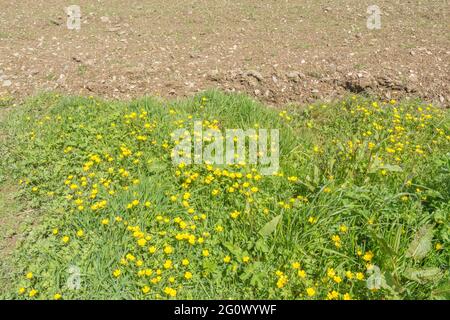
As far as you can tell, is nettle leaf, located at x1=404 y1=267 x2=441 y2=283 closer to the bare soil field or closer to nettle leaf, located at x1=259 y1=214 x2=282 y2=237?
nettle leaf, located at x1=259 y1=214 x2=282 y2=237

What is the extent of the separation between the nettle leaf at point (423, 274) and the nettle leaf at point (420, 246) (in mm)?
163

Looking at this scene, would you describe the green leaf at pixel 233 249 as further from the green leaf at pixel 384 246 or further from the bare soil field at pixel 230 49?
the bare soil field at pixel 230 49

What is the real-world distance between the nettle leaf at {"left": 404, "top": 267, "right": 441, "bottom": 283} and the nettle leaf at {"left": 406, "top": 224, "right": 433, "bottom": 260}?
0.16 m

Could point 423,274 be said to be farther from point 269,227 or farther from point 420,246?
point 269,227

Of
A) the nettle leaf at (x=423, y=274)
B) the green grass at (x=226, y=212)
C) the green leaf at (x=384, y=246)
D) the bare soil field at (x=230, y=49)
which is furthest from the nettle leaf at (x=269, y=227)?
the bare soil field at (x=230, y=49)

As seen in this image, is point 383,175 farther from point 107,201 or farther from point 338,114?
point 107,201

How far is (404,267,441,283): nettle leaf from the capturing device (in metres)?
2.72

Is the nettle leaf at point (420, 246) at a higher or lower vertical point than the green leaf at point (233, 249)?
higher

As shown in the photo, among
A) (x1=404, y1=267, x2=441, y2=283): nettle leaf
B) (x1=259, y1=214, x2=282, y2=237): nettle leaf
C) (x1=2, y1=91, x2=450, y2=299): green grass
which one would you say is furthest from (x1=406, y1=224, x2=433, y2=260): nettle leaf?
(x1=259, y1=214, x2=282, y2=237): nettle leaf

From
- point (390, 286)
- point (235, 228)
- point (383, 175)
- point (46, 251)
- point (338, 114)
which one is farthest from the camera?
point (338, 114)

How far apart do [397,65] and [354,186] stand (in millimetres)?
3306

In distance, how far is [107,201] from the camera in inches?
136

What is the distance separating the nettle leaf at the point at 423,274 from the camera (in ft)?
8.91
